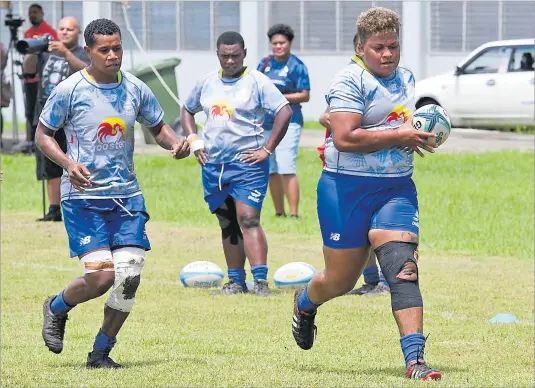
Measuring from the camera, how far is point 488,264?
1261 centimetres

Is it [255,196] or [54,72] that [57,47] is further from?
[255,196]

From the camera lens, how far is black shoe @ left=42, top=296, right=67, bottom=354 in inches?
304

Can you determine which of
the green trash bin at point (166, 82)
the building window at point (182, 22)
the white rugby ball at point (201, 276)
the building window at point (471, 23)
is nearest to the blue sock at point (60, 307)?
the white rugby ball at point (201, 276)

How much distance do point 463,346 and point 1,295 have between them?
13.5 feet

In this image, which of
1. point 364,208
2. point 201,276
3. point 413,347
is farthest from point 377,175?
point 201,276

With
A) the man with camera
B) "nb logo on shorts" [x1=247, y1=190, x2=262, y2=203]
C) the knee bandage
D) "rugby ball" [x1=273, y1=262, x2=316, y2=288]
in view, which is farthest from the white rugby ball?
the man with camera

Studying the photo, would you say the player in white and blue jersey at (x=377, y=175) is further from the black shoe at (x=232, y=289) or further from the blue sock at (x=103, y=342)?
the black shoe at (x=232, y=289)

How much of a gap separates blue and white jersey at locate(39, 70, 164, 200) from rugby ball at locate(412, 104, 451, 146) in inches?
68.0

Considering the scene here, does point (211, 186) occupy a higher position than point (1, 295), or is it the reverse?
point (211, 186)

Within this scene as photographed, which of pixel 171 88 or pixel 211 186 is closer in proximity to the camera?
pixel 211 186

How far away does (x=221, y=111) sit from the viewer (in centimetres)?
1073

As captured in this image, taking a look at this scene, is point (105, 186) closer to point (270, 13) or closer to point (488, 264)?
point (488, 264)

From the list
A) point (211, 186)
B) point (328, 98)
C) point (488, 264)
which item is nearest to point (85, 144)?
point (328, 98)

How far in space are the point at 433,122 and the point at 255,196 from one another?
3.85 meters
